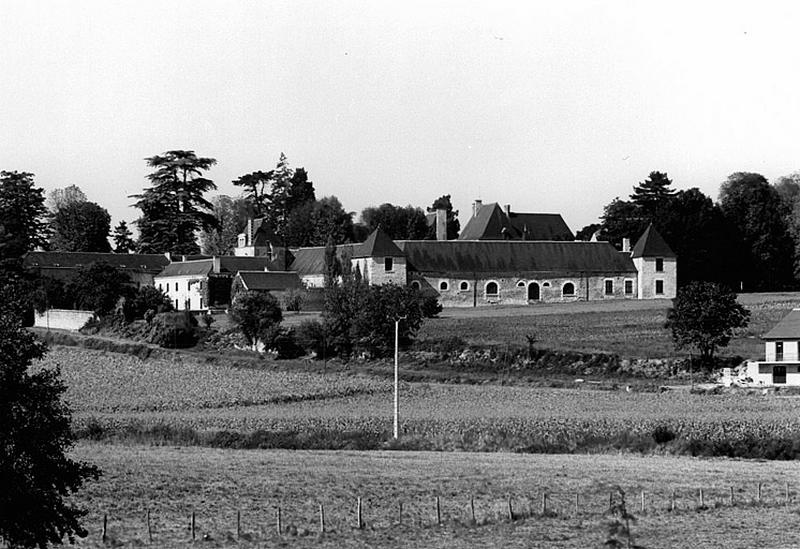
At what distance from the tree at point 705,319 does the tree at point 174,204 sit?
50.4 metres

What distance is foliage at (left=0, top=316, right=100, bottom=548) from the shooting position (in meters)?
15.7

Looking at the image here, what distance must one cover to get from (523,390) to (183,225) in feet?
177

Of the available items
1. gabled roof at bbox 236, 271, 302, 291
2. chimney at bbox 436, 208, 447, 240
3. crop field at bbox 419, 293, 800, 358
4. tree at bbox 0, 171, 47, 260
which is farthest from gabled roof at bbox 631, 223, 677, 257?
tree at bbox 0, 171, 47, 260

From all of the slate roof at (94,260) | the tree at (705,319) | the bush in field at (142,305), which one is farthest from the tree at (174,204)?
the tree at (705,319)

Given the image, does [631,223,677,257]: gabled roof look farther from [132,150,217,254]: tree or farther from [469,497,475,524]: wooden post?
[469,497,475,524]: wooden post

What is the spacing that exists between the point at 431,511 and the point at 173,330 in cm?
4375

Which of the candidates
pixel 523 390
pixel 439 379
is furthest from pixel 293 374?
pixel 523 390

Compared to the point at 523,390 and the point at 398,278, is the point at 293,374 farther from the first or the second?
the point at 398,278

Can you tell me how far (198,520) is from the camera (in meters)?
19.9

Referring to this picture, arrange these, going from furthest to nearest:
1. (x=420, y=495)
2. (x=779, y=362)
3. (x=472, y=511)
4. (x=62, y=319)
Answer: (x=62, y=319)
(x=779, y=362)
(x=420, y=495)
(x=472, y=511)

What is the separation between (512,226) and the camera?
294 ft

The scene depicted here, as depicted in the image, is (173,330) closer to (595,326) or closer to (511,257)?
(595,326)

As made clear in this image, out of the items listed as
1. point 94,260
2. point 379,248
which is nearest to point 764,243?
point 379,248

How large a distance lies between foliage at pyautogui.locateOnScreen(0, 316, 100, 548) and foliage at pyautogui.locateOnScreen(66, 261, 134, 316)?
53.3 m
